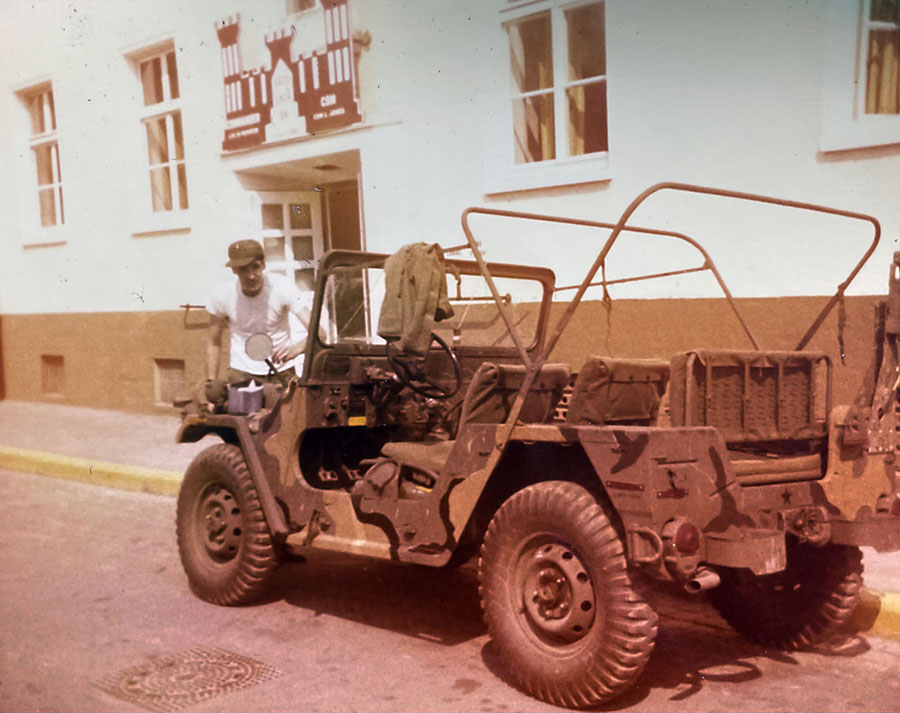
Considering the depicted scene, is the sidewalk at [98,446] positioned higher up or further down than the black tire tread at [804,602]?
further down

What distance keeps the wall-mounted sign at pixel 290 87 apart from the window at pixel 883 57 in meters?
4.78

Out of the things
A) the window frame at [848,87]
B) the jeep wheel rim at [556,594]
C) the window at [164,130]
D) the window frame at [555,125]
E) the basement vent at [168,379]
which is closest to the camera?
the jeep wheel rim at [556,594]

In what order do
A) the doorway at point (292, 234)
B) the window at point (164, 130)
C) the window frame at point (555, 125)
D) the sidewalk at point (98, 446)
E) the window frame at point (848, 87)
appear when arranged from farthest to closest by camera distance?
1. the window at point (164, 130)
2. the doorway at point (292, 234)
3. the sidewalk at point (98, 446)
4. the window frame at point (555, 125)
5. the window frame at point (848, 87)

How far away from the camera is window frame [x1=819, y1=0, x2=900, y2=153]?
20.6ft

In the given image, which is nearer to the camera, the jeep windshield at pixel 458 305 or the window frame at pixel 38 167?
the jeep windshield at pixel 458 305

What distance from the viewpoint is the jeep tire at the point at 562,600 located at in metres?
3.38

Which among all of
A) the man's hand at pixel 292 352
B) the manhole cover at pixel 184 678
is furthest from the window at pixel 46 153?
the manhole cover at pixel 184 678

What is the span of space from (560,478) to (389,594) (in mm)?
1763

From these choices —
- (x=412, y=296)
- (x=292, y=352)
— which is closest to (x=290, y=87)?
(x=292, y=352)

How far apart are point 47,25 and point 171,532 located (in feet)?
28.4

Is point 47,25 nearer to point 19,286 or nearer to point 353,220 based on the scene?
point 19,286

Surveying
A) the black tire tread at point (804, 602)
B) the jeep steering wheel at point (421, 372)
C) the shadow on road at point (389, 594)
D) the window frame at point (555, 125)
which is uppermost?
the window frame at point (555, 125)

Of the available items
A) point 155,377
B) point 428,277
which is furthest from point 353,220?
point 428,277

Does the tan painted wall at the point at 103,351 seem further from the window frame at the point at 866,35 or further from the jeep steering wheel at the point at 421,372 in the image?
the window frame at the point at 866,35
